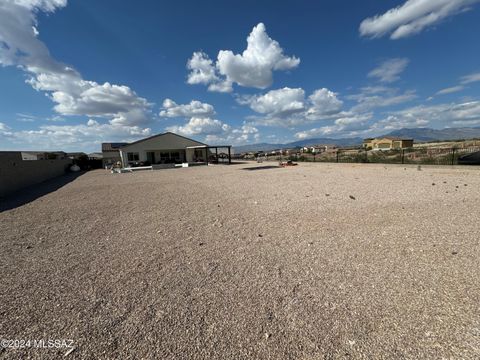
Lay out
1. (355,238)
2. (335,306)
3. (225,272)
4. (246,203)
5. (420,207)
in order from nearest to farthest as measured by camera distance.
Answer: (335,306)
(225,272)
(355,238)
(420,207)
(246,203)

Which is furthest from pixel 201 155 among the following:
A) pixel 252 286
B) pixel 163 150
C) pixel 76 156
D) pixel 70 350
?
pixel 76 156

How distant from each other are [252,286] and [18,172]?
17.6 metres

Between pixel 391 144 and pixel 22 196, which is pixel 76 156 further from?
pixel 391 144

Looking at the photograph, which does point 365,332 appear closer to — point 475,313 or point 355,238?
point 475,313

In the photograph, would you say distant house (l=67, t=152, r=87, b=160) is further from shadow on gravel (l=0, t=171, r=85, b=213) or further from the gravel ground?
the gravel ground

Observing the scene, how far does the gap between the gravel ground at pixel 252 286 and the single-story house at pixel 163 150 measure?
80.1ft

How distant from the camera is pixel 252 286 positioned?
8.88 feet

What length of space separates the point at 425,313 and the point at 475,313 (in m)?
0.48

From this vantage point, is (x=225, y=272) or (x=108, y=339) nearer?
(x=108, y=339)

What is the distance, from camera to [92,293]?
2.69 metres

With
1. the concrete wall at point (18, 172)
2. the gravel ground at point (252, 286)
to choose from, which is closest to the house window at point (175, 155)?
the concrete wall at point (18, 172)

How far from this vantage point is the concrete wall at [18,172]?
1150 centimetres

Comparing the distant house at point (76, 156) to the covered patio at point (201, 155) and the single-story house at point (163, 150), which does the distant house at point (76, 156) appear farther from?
the covered patio at point (201, 155)

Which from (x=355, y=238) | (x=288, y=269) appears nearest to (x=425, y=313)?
(x=288, y=269)
